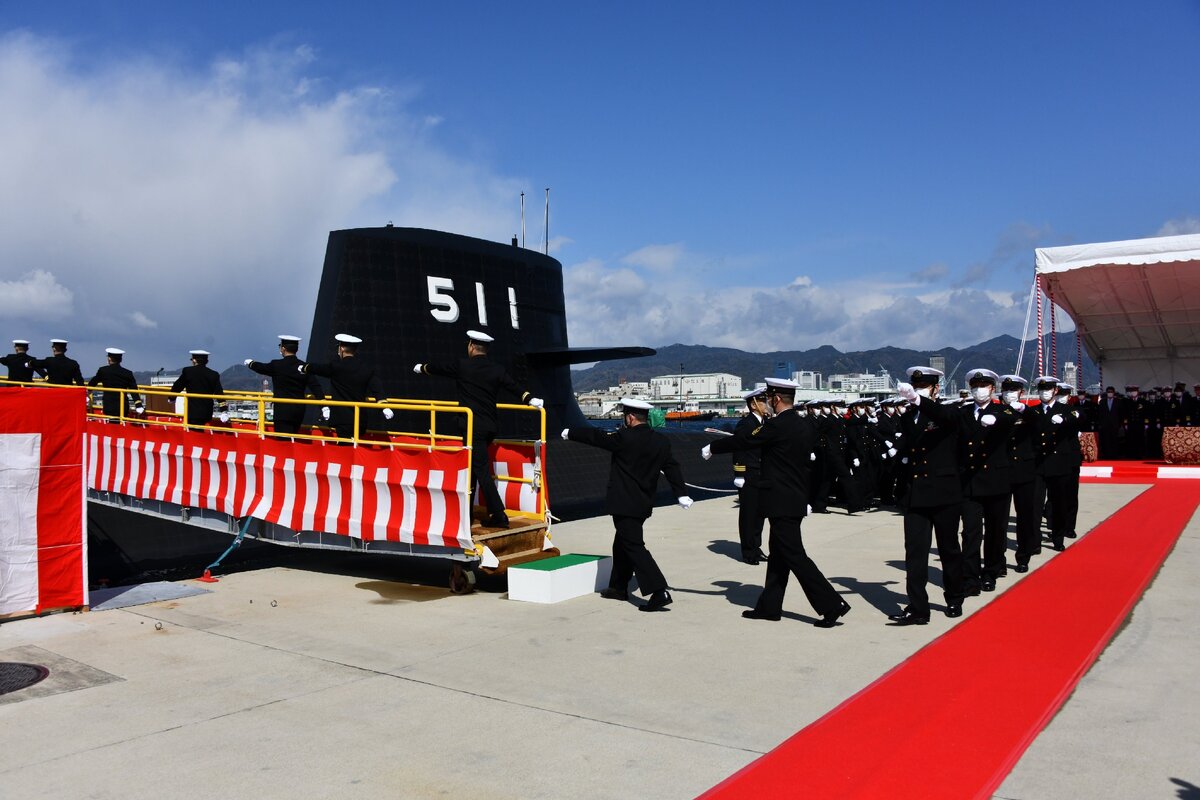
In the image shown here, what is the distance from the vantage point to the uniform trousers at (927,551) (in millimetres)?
6383

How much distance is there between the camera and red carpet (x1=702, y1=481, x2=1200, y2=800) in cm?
365

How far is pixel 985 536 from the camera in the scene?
816 cm

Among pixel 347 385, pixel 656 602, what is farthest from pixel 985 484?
pixel 347 385

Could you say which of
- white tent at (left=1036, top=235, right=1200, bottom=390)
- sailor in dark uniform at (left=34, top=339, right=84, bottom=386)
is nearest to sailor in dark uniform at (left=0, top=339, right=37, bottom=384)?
sailor in dark uniform at (left=34, top=339, right=84, bottom=386)

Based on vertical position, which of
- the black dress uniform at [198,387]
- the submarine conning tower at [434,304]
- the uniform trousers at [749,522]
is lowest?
the uniform trousers at [749,522]

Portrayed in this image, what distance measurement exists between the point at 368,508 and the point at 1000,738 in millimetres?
5221

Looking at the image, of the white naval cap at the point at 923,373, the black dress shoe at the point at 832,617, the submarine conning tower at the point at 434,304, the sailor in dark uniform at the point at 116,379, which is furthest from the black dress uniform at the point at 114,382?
the white naval cap at the point at 923,373

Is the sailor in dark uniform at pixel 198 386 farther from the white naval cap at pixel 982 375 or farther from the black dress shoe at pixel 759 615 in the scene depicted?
the white naval cap at pixel 982 375

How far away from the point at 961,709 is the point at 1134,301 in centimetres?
2264

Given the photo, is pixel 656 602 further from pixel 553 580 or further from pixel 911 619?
pixel 911 619

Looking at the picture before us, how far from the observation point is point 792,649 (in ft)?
19.0

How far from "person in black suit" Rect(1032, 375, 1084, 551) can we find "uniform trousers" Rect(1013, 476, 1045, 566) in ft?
2.39

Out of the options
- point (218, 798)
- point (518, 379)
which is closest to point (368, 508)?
point (218, 798)

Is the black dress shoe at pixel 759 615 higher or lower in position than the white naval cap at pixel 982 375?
lower
